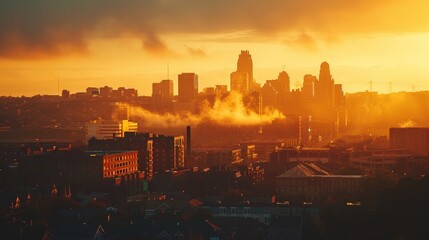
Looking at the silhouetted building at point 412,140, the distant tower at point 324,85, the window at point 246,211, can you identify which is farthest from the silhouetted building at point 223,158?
the distant tower at point 324,85

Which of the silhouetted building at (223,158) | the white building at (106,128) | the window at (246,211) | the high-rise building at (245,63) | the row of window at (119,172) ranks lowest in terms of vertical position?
the window at (246,211)

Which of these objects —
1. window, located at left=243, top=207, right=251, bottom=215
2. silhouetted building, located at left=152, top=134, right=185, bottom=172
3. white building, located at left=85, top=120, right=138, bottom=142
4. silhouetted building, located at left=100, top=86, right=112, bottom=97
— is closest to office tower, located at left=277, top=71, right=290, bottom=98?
silhouetted building, located at left=100, top=86, right=112, bottom=97

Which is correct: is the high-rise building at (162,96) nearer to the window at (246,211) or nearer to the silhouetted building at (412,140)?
the silhouetted building at (412,140)

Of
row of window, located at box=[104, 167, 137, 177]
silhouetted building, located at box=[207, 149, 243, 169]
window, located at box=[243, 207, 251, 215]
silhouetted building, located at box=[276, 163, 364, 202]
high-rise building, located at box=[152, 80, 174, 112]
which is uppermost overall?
high-rise building, located at box=[152, 80, 174, 112]

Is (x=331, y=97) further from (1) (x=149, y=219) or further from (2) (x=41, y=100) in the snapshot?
(1) (x=149, y=219)

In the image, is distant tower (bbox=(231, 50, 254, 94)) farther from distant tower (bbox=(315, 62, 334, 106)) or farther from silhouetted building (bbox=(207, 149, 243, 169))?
silhouetted building (bbox=(207, 149, 243, 169))

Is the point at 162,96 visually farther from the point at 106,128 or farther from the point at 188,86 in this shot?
the point at 106,128

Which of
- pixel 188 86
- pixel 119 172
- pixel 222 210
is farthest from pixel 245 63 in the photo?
pixel 222 210

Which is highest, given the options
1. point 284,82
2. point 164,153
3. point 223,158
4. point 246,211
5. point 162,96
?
point 284,82

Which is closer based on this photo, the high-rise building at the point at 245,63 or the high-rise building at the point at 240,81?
the high-rise building at the point at 240,81
